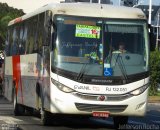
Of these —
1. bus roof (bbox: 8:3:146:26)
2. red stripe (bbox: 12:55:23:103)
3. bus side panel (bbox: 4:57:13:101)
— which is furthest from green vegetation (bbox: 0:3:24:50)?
bus roof (bbox: 8:3:146:26)

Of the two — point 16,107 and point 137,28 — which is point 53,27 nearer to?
point 137,28

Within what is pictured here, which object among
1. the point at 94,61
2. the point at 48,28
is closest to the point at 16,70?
the point at 48,28

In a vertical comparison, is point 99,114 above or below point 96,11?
below

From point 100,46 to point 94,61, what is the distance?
0.46m

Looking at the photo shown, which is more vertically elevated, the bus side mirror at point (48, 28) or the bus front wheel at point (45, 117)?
the bus side mirror at point (48, 28)

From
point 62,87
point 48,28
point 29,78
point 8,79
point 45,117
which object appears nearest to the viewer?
point 62,87

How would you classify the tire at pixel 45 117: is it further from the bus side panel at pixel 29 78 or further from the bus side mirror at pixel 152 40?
the bus side mirror at pixel 152 40

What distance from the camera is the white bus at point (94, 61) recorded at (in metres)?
16.2

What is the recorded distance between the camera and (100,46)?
54.4ft

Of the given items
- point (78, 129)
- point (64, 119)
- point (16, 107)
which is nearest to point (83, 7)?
point (78, 129)

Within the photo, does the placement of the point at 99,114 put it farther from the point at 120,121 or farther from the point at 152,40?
the point at 152,40

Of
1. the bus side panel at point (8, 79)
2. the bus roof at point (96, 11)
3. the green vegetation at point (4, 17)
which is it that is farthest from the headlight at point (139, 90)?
the green vegetation at point (4, 17)

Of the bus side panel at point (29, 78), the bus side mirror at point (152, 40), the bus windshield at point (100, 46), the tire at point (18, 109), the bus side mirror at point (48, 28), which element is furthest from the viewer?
the tire at point (18, 109)

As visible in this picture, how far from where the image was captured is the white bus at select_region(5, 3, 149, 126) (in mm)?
16172
